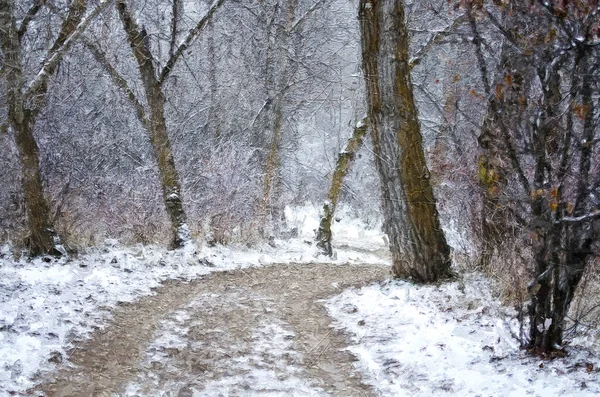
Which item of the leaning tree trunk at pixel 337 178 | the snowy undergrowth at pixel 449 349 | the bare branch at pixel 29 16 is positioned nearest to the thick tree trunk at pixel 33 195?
the bare branch at pixel 29 16

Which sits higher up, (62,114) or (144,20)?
(144,20)

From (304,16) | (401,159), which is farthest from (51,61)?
(304,16)

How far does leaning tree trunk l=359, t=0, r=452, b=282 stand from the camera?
7.27m

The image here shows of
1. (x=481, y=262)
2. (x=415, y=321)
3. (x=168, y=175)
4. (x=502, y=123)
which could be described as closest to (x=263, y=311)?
(x=415, y=321)

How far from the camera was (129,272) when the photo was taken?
8.90m

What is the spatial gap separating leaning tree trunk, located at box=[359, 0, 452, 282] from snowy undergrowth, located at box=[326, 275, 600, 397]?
48cm

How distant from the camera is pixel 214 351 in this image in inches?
219

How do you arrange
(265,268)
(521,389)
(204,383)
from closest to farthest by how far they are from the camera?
(521,389)
(204,383)
(265,268)

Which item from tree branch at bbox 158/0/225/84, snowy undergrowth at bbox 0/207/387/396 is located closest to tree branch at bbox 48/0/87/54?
tree branch at bbox 158/0/225/84

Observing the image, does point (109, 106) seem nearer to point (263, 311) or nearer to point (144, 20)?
point (144, 20)

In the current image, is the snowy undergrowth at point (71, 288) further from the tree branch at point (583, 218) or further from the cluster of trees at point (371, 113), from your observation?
the tree branch at point (583, 218)

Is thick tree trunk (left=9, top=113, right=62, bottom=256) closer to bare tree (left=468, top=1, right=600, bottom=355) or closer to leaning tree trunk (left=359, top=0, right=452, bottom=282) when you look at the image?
leaning tree trunk (left=359, top=0, right=452, bottom=282)

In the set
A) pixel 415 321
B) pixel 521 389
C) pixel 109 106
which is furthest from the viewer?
pixel 109 106

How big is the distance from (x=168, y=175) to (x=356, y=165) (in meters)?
14.5
